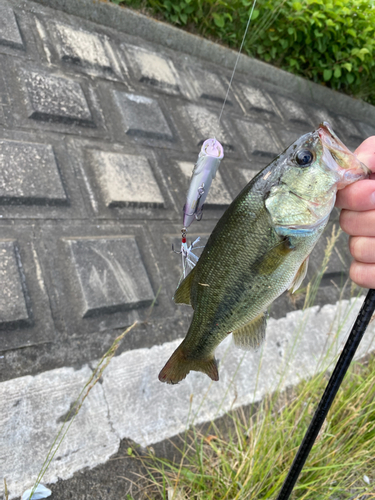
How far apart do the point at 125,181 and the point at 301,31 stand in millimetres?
3846

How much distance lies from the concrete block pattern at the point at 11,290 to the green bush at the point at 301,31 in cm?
332

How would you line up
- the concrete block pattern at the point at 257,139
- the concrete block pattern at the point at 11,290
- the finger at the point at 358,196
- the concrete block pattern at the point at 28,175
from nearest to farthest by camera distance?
the finger at the point at 358,196, the concrete block pattern at the point at 11,290, the concrete block pattern at the point at 28,175, the concrete block pattern at the point at 257,139

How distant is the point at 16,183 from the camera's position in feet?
8.24

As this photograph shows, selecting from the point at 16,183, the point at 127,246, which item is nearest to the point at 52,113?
the point at 16,183

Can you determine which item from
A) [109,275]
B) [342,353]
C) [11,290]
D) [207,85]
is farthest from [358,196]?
[207,85]

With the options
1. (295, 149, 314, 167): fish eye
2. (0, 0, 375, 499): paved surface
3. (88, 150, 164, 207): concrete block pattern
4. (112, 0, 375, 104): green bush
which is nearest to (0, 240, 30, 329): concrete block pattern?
(0, 0, 375, 499): paved surface

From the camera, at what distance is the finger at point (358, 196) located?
1.09 meters

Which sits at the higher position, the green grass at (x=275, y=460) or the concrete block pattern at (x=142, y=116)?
the concrete block pattern at (x=142, y=116)

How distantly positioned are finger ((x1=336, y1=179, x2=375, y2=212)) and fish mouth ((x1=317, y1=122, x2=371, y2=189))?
0.02 metres

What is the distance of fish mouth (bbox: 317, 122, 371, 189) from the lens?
1123mm

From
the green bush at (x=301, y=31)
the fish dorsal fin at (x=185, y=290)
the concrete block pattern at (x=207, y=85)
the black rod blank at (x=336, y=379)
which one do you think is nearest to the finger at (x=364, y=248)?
the black rod blank at (x=336, y=379)

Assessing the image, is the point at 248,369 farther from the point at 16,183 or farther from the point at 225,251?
the point at 16,183

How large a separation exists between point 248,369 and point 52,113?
92.0 inches

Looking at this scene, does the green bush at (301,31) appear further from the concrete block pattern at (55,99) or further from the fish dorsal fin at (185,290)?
the fish dorsal fin at (185,290)
